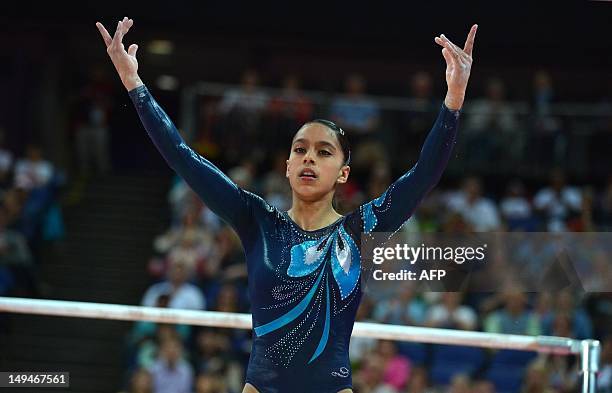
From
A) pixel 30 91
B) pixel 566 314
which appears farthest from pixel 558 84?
pixel 30 91

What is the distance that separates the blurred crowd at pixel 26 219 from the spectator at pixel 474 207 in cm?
484

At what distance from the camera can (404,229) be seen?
395 inches

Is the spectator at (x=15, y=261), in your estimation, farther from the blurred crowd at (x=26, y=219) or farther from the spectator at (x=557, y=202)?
the spectator at (x=557, y=202)

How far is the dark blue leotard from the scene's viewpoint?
361 cm

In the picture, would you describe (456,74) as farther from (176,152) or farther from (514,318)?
(514,318)

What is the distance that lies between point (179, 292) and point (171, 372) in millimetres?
1157

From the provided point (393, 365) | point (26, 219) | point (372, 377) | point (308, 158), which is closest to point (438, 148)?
point (308, 158)

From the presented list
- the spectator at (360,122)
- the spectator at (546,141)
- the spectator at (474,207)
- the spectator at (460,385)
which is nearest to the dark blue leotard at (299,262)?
the spectator at (460,385)

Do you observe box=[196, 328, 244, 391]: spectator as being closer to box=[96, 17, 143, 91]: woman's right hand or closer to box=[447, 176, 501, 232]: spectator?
box=[447, 176, 501, 232]: spectator

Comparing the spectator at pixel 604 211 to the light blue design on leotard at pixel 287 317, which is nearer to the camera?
the light blue design on leotard at pixel 287 317

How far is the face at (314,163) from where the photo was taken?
3.77 metres

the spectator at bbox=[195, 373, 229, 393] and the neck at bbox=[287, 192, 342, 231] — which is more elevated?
the neck at bbox=[287, 192, 342, 231]

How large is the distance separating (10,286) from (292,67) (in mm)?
6814

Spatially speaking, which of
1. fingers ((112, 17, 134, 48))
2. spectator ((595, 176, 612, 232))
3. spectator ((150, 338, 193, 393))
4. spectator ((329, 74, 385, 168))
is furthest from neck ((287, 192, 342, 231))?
spectator ((329, 74, 385, 168))
